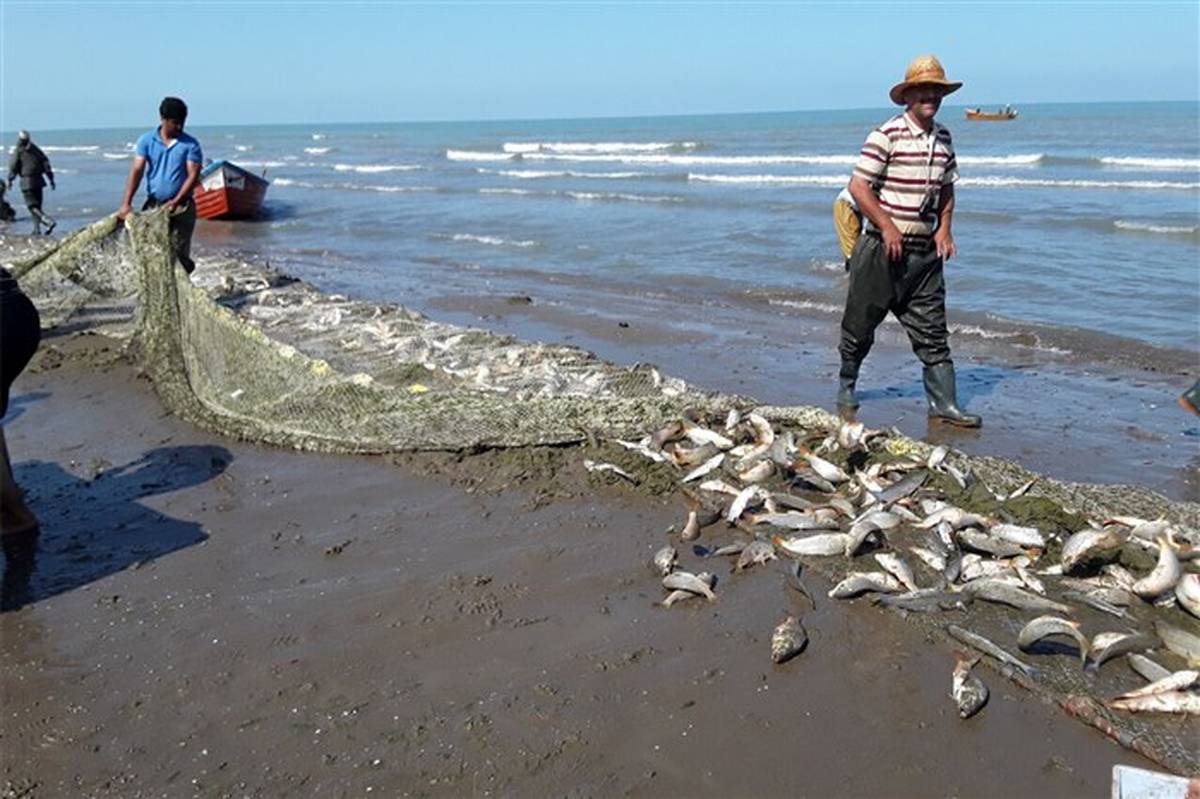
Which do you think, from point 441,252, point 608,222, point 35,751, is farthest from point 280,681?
point 608,222

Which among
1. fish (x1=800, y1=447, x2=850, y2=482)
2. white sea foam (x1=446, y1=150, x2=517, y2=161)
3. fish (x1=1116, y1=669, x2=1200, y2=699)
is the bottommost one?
fish (x1=1116, y1=669, x2=1200, y2=699)

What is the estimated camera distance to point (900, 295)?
685 cm

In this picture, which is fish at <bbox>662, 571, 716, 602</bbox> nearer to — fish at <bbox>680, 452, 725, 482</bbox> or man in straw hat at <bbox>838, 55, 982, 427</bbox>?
fish at <bbox>680, 452, 725, 482</bbox>

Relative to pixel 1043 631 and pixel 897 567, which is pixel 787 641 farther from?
pixel 1043 631

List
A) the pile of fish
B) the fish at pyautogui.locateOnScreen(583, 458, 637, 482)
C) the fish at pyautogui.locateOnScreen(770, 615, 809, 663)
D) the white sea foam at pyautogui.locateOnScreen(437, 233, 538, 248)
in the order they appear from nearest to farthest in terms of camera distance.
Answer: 1. the pile of fish
2. the fish at pyautogui.locateOnScreen(770, 615, 809, 663)
3. the fish at pyautogui.locateOnScreen(583, 458, 637, 482)
4. the white sea foam at pyautogui.locateOnScreen(437, 233, 538, 248)

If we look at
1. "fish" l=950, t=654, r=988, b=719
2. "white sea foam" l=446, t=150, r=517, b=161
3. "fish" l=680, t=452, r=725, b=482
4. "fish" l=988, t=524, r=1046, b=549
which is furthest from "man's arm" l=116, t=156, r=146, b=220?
"white sea foam" l=446, t=150, r=517, b=161

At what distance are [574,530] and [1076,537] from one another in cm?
249

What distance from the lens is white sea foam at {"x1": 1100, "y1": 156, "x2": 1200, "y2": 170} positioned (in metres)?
30.1

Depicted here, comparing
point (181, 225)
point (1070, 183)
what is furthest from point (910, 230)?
point (1070, 183)

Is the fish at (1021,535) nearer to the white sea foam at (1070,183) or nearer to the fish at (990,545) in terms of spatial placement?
the fish at (990,545)

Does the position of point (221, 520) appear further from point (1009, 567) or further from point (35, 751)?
point (1009, 567)

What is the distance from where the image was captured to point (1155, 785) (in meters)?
2.68

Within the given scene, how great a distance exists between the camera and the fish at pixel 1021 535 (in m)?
4.48

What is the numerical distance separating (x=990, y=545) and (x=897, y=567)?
1.79 ft
